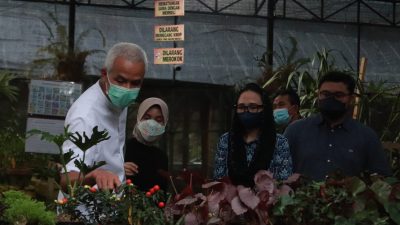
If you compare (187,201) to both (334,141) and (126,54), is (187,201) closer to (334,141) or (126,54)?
(126,54)

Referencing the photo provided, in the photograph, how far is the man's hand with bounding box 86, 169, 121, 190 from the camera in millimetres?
2285

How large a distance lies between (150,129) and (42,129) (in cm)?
159

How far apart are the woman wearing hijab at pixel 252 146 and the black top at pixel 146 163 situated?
637mm

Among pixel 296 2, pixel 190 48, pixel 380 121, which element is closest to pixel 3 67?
pixel 190 48

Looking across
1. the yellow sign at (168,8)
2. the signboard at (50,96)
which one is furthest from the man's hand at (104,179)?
the yellow sign at (168,8)

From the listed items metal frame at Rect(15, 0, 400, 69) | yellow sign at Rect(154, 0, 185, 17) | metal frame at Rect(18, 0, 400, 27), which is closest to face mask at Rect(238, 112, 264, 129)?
yellow sign at Rect(154, 0, 185, 17)

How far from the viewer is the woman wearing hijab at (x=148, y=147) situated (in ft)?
Result: 12.6

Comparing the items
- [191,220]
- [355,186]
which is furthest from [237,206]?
[355,186]

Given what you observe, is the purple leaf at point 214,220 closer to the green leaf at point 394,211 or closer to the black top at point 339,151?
the green leaf at point 394,211

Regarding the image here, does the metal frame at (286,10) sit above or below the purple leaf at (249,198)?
above

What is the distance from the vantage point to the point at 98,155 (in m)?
2.66

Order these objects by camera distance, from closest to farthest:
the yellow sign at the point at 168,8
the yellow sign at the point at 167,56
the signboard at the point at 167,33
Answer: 1. the yellow sign at the point at 168,8
2. the signboard at the point at 167,33
3. the yellow sign at the point at 167,56

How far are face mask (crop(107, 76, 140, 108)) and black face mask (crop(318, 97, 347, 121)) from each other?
1.22 metres

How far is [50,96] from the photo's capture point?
17.8 ft
